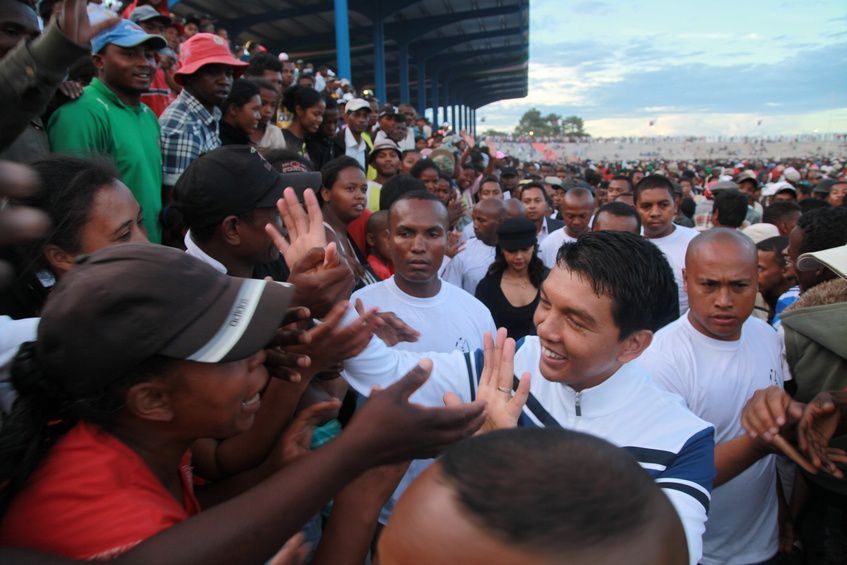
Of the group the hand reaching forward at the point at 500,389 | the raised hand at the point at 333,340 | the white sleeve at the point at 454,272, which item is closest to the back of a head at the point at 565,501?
the hand reaching forward at the point at 500,389

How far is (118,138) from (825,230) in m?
4.28

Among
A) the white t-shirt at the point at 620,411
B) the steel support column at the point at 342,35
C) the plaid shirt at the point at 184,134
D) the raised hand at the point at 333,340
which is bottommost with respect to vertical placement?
the white t-shirt at the point at 620,411

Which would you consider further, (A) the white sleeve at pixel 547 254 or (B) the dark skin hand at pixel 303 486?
(A) the white sleeve at pixel 547 254

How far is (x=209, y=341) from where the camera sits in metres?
1.18

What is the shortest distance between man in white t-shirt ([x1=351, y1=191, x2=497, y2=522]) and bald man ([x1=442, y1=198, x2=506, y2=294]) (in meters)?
1.62

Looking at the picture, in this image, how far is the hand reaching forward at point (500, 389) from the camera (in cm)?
159

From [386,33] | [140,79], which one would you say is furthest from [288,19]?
[140,79]

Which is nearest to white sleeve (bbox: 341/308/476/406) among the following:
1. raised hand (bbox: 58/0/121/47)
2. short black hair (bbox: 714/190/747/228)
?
raised hand (bbox: 58/0/121/47)

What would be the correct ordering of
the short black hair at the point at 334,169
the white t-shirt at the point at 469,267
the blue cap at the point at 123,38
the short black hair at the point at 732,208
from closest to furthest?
the blue cap at the point at 123,38 → the short black hair at the point at 334,169 → the white t-shirt at the point at 469,267 → the short black hair at the point at 732,208

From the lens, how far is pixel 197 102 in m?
4.29

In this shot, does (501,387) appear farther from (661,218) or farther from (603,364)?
(661,218)

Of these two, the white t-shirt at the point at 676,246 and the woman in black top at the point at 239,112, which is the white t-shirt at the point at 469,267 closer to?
the white t-shirt at the point at 676,246

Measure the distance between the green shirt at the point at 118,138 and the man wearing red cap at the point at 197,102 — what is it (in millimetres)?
231

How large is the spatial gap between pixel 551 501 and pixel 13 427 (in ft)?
3.49
